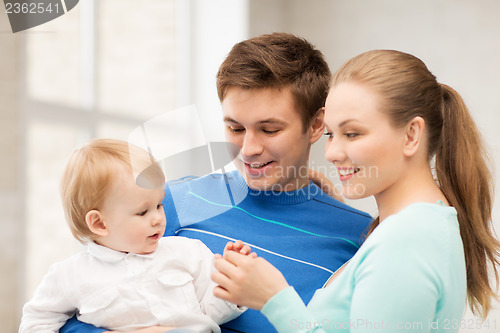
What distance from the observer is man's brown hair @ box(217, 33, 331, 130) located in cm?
130

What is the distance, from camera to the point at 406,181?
3.16 ft

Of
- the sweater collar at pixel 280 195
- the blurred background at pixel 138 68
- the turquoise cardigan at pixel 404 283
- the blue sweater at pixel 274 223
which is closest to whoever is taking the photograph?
the turquoise cardigan at pixel 404 283

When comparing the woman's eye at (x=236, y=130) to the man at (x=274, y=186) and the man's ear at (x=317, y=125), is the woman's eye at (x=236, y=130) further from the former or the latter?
the man's ear at (x=317, y=125)

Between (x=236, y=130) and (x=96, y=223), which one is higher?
(x=236, y=130)

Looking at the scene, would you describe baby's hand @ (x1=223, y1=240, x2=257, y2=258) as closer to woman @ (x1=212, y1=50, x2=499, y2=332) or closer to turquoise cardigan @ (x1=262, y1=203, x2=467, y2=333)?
woman @ (x1=212, y1=50, x2=499, y2=332)

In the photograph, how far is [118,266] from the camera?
3.66 ft

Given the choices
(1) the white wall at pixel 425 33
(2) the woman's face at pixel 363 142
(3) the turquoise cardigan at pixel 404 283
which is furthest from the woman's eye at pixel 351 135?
(1) the white wall at pixel 425 33

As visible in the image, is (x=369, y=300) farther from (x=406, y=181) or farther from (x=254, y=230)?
(x=254, y=230)

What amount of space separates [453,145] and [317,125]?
452 millimetres

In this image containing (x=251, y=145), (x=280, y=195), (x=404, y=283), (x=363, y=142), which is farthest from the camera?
(x=280, y=195)

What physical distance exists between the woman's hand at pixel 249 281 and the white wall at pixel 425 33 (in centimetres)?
189

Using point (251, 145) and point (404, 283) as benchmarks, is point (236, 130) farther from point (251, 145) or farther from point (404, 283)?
point (404, 283)

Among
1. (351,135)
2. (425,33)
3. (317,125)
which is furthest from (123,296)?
(425,33)

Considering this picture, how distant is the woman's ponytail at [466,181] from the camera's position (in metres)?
1.03
